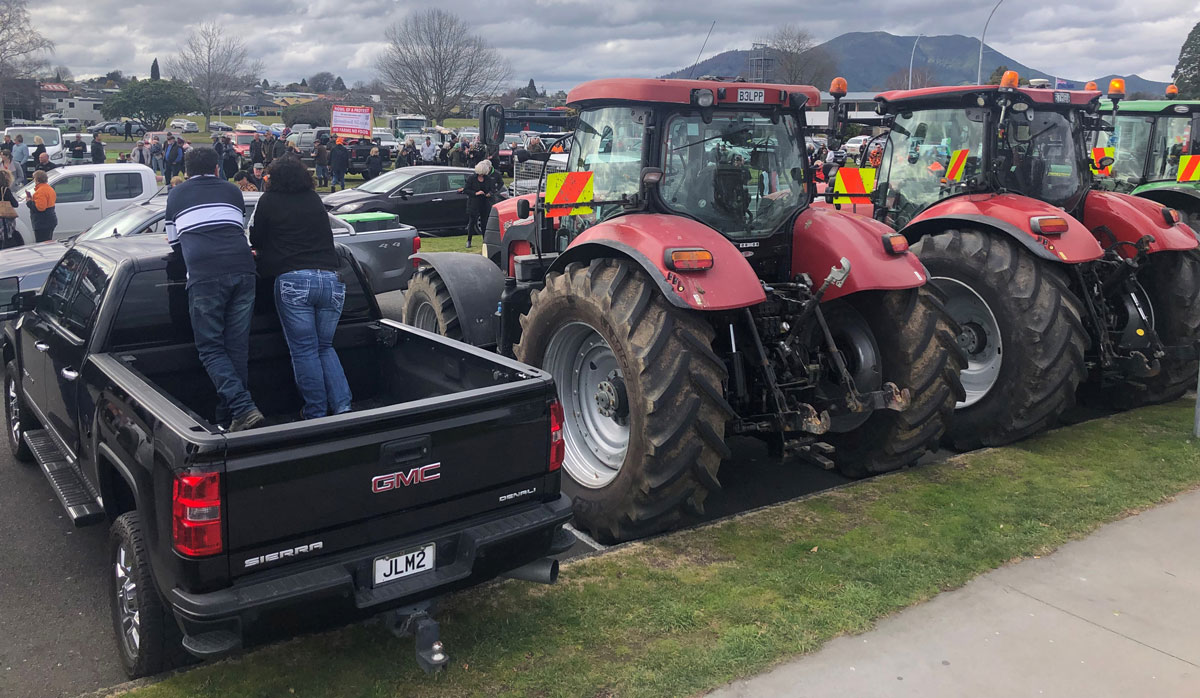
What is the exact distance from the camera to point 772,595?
4.38 metres

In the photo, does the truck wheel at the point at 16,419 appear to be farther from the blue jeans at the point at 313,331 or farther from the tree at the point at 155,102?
the tree at the point at 155,102

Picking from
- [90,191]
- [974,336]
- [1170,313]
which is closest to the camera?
[974,336]

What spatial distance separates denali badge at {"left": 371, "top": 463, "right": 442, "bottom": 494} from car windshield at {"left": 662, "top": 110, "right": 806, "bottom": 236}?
261 centimetres

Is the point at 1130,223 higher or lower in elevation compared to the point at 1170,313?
higher

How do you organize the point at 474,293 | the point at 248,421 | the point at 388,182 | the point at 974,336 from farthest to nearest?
1. the point at 388,182
2. the point at 474,293
3. the point at 974,336
4. the point at 248,421

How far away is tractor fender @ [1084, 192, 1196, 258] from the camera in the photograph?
7.38 metres

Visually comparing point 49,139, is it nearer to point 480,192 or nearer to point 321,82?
point 480,192

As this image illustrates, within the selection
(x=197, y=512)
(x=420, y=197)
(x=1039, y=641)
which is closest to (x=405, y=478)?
(x=197, y=512)

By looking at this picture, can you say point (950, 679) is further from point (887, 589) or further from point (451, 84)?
point (451, 84)

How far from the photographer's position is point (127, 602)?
3.82 m

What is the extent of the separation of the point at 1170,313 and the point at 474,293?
5778 millimetres

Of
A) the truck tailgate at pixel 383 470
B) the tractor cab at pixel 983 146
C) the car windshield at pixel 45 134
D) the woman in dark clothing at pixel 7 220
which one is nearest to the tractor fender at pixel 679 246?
the truck tailgate at pixel 383 470

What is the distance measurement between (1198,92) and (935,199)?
127 ft

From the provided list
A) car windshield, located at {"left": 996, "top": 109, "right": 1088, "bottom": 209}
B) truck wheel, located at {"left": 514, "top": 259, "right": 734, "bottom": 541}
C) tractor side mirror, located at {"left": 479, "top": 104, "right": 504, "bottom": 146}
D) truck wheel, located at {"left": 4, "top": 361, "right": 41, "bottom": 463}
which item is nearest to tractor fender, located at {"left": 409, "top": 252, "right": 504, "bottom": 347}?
tractor side mirror, located at {"left": 479, "top": 104, "right": 504, "bottom": 146}
